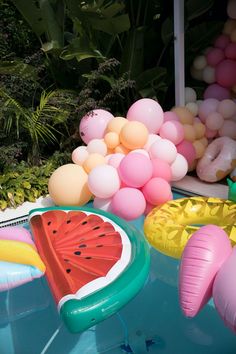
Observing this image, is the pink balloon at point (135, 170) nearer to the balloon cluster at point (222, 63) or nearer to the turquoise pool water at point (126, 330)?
the turquoise pool water at point (126, 330)

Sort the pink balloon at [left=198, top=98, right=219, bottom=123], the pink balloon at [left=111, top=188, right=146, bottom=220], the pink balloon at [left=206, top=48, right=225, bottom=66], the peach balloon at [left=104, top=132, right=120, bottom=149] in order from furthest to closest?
the pink balloon at [left=206, top=48, right=225, bottom=66]
the pink balloon at [left=198, top=98, right=219, bottom=123]
the peach balloon at [left=104, top=132, right=120, bottom=149]
the pink balloon at [left=111, top=188, right=146, bottom=220]

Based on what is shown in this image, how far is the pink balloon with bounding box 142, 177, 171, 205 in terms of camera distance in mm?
4004

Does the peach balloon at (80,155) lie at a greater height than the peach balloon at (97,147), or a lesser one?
lesser

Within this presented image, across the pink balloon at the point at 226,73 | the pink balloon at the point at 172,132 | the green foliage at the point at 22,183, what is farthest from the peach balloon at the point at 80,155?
the pink balloon at the point at 226,73

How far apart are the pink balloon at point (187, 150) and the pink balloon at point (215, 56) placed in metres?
1.29

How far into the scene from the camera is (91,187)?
3.97 metres

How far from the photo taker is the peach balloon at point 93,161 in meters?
4.22

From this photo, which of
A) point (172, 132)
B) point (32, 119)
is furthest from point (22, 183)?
point (172, 132)

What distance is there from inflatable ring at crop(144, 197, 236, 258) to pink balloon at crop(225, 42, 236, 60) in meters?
2.40

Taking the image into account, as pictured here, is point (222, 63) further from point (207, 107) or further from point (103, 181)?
point (103, 181)

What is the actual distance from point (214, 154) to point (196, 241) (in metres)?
2.74

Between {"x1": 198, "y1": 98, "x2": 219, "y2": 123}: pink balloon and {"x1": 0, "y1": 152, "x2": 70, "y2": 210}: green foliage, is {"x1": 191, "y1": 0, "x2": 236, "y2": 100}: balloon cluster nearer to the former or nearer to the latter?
{"x1": 198, "y1": 98, "x2": 219, "y2": 123}: pink balloon

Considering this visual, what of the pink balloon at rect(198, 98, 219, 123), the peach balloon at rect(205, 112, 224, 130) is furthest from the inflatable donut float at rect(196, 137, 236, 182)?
the pink balloon at rect(198, 98, 219, 123)

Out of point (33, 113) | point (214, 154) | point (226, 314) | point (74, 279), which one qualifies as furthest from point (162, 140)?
point (226, 314)
